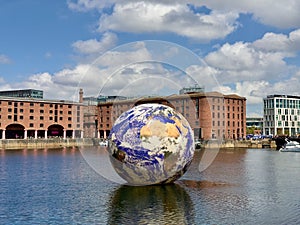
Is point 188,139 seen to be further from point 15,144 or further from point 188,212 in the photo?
point 15,144

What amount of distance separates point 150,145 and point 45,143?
114601 millimetres

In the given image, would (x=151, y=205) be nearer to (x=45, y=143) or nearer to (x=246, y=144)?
(x=45, y=143)

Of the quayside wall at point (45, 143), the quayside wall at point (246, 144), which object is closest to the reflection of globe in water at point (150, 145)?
the quayside wall at point (45, 143)

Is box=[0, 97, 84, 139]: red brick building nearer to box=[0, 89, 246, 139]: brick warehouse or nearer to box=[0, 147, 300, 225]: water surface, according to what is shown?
box=[0, 89, 246, 139]: brick warehouse

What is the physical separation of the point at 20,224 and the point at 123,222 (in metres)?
4.63

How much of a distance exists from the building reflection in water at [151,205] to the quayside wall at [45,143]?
335ft

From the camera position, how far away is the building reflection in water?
19859 mm

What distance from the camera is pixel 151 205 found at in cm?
2289

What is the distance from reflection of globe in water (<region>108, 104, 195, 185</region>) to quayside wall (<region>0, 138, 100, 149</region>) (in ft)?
341

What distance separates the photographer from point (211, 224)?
62.1 ft

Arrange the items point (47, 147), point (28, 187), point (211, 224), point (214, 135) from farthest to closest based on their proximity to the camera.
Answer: point (214, 135), point (47, 147), point (28, 187), point (211, 224)

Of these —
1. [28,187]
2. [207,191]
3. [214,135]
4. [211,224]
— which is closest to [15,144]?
[214,135]

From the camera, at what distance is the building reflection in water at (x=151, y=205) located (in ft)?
65.2

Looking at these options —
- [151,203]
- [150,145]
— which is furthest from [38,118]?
[151,203]
